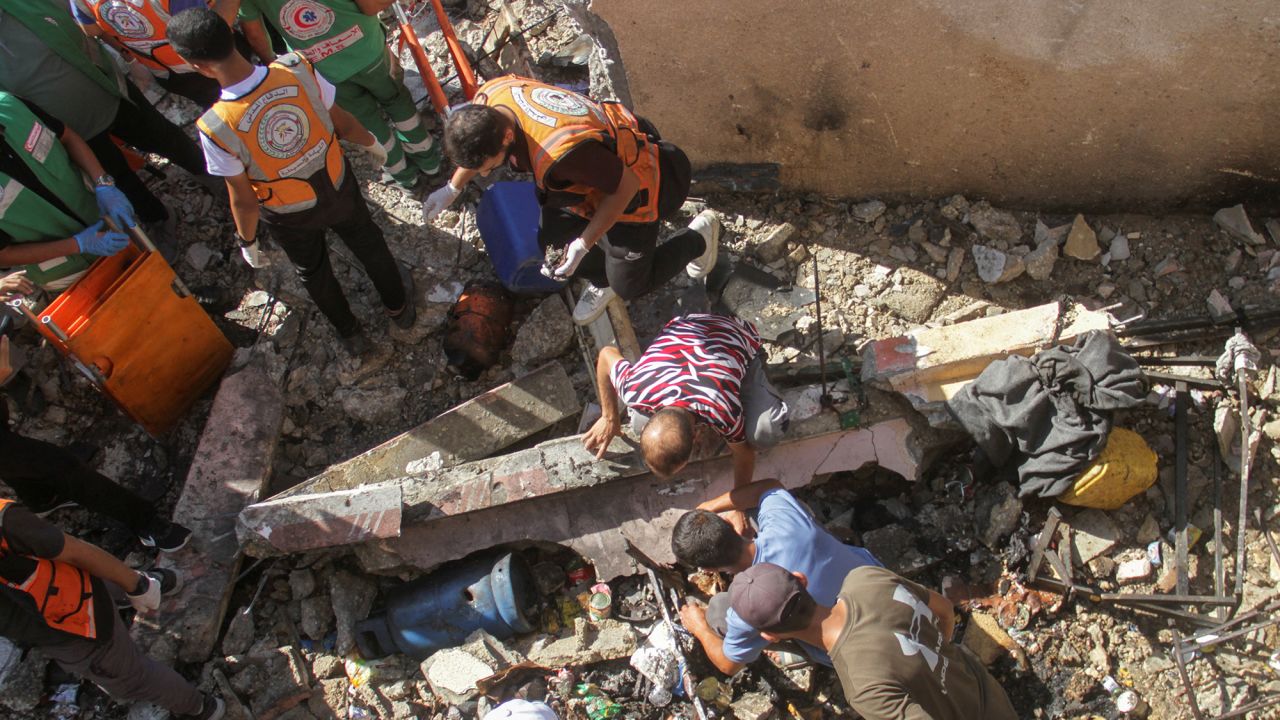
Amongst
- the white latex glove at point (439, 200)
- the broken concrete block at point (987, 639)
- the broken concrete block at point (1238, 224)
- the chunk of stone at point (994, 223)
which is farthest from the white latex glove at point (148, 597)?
the broken concrete block at point (1238, 224)

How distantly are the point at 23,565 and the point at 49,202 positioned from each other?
181 cm

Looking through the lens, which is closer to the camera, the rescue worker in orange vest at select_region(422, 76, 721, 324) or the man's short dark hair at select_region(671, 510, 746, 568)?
the man's short dark hair at select_region(671, 510, 746, 568)

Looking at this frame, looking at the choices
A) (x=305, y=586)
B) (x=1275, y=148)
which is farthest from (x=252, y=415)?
(x=1275, y=148)

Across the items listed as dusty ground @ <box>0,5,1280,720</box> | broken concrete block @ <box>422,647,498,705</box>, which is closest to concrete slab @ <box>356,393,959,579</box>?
dusty ground @ <box>0,5,1280,720</box>

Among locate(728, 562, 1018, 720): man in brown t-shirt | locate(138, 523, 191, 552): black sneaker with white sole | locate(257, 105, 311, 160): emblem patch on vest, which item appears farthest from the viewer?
locate(138, 523, 191, 552): black sneaker with white sole

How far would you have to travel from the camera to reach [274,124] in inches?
135

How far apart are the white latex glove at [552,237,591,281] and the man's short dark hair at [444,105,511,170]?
0.58m

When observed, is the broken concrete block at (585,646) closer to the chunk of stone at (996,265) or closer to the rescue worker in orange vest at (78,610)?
the rescue worker in orange vest at (78,610)

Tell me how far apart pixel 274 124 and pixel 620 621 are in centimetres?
256

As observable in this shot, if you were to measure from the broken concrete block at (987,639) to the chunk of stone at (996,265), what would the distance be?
1.72 m

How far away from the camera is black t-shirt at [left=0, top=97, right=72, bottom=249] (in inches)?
148

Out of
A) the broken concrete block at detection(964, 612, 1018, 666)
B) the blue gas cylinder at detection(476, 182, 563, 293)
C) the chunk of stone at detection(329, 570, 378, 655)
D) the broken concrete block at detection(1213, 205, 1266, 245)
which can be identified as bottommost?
the broken concrete block at detection(964, 612, 1018, 666)

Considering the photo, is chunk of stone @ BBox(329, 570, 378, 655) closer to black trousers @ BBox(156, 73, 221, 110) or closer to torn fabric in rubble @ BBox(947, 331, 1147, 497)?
black trousers @ BBox(156, 73, 221, 110)

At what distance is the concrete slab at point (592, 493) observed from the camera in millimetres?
3824
